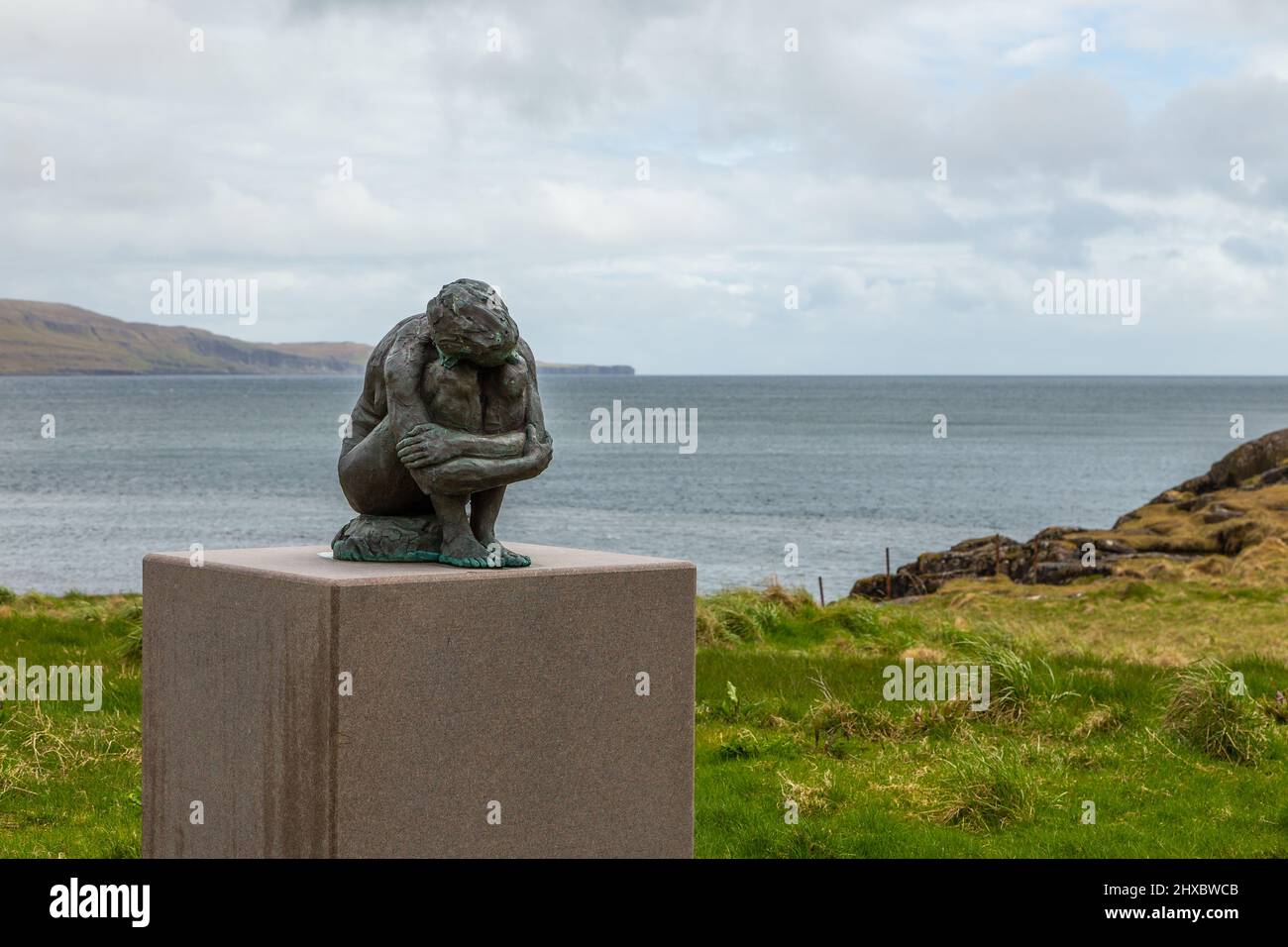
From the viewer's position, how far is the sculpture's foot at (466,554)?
5562 millimetres

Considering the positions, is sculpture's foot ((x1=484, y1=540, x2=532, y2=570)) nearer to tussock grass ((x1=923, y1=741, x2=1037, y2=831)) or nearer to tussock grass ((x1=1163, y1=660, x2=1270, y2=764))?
tussock grass ((x1=923, y1=741, x2=1037, y2=831))

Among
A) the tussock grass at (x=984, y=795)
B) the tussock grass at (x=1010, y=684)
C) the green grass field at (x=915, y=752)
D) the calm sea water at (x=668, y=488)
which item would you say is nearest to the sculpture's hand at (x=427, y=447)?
the green grass field at (x=915, y=752)

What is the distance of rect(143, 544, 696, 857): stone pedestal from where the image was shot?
16.7 feet

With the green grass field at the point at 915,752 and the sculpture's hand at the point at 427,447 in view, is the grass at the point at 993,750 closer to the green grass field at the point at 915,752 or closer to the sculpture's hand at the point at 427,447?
the green grass field at the point at 915,752

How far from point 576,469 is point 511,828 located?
54.2 metres

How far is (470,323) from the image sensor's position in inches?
216

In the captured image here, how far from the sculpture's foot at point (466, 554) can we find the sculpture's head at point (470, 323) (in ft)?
2.58

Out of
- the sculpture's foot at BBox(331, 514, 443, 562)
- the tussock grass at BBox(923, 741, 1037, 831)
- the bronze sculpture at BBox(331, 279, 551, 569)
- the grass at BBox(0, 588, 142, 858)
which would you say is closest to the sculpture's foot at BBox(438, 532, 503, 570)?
the bronze sculpture at BBox(331, 279, 551, 569)

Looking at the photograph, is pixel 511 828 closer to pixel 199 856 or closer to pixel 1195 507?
pixel 199 856

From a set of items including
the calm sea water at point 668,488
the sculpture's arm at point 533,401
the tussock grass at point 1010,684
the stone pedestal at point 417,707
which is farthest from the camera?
the calm sea water at point 668,488

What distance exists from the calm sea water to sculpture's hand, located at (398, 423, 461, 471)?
22473mm

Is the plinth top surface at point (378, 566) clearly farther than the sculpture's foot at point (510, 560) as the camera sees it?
No

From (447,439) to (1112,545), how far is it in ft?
74.0

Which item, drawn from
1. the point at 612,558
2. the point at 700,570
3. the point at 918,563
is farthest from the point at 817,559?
the point at 612,558
